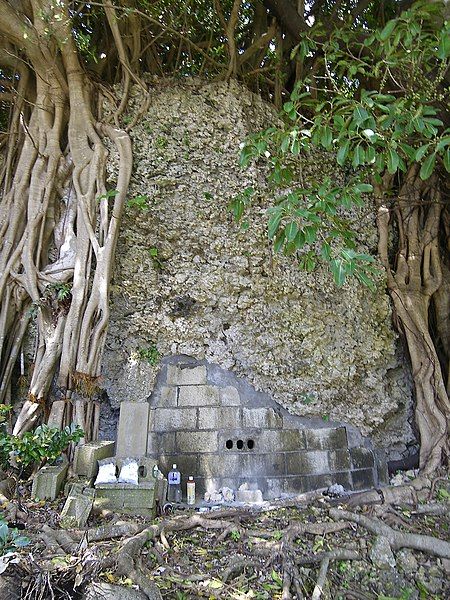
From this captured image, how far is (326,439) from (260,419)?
1.87 ft

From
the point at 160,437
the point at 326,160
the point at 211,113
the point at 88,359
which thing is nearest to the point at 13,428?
the point at 88,359

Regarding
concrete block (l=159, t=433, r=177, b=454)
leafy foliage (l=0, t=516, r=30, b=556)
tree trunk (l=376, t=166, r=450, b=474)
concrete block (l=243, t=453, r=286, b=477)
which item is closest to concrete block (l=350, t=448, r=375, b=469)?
tree trunk (l=376, t=166, r=450, b=474)

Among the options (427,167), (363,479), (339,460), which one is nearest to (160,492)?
(339,460)

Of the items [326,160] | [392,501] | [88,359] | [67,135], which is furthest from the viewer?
[326,160]

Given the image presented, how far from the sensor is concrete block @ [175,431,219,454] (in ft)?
11.6

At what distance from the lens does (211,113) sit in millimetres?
4148

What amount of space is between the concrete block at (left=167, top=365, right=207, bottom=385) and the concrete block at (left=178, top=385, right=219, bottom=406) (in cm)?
5

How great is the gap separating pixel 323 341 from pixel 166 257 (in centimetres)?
149

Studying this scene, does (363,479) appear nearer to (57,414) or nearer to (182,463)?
(182,463)

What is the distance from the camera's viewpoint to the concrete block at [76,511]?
2.44 m

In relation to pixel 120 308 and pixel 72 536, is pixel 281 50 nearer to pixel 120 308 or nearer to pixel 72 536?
pixel 120 308

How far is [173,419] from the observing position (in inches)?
141

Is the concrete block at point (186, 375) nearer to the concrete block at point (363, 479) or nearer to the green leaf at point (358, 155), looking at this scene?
the concrete block at point (363, 479)

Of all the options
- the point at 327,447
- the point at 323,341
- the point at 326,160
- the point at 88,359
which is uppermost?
the point at 326,160
